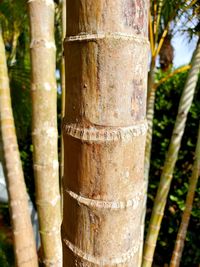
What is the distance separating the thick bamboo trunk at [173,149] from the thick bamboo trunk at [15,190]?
42.8 inches

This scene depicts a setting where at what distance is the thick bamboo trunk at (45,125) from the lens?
1.18 meters

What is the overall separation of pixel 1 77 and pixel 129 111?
1.13 metres

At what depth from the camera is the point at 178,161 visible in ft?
9.61

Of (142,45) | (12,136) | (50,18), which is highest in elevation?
(50,18)

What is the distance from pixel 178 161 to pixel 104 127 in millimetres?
2671

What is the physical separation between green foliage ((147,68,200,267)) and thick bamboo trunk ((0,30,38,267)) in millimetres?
1918

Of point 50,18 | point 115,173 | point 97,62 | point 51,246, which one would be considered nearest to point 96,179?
point 115,173

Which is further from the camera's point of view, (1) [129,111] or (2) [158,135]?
(2) [158,135]

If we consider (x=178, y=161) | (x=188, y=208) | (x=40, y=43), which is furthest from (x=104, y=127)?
(x=178, y=161)

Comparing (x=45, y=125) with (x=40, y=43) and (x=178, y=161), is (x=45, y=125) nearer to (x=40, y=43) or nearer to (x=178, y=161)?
(x=40, y=43)

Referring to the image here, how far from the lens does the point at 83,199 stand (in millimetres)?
460

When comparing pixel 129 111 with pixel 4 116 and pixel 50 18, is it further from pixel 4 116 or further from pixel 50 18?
pixel 4 116

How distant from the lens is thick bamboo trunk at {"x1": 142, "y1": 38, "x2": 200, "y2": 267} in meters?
1.94

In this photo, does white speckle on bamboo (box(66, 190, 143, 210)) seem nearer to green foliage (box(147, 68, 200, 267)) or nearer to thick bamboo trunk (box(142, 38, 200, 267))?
thick bamboo trunk (box(142, 38, 200, 267))
